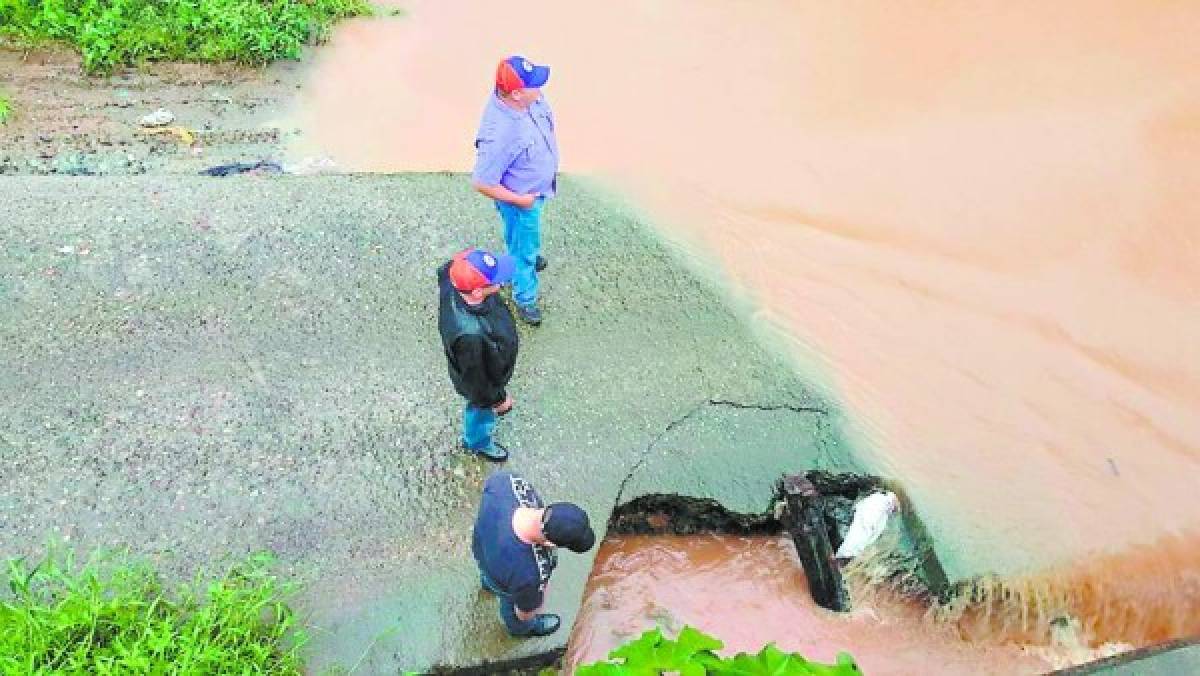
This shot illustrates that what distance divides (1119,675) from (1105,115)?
463 centimetres

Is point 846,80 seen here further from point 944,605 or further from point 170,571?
point 170,571

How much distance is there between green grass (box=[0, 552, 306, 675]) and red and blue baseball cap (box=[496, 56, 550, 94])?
221 cm

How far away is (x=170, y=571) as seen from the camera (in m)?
4.04

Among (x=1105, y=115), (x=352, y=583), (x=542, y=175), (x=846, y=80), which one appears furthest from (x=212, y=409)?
(x=1105, y=115)

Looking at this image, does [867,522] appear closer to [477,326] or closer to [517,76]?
[477,326]

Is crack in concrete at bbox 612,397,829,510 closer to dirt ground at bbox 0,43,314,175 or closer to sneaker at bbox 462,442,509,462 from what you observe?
sneaker at bbox 462,442,509,462

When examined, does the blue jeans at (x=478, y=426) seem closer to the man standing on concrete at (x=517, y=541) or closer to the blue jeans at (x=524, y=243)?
the man standing on concrete at (x=517, y=541)

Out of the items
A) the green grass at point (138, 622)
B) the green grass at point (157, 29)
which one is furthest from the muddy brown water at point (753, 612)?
the green grass at point (157, 29)

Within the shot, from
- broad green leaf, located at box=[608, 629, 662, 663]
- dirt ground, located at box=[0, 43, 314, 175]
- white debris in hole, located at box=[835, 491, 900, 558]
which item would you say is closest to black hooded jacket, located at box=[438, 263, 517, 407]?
white debris in hole, located at box=[835, 491, 900, 558]

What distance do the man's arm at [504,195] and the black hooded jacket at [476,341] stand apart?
72 centimetres

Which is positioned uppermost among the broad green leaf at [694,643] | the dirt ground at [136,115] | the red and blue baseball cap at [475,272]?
the broad green leaf at [694,643]

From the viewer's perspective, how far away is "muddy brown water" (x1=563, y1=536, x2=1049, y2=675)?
421 centimetres

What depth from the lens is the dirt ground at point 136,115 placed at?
6.39 meters

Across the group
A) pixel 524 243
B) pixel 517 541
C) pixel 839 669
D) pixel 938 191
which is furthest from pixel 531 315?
pixel 839 669
